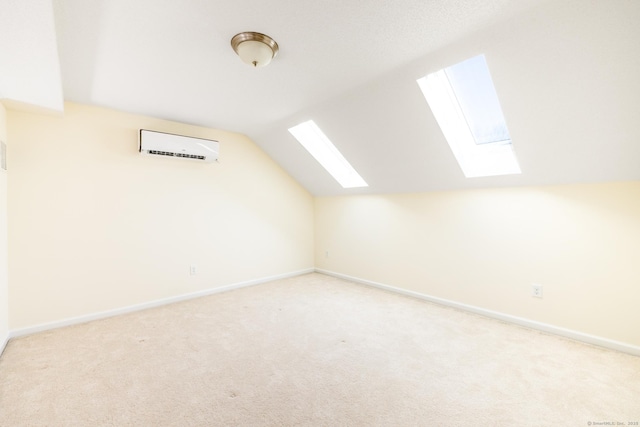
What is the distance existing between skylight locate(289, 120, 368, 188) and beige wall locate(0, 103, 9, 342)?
2.55m

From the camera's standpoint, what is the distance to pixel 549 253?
243cm

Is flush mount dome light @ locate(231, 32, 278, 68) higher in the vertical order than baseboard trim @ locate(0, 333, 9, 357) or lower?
higher

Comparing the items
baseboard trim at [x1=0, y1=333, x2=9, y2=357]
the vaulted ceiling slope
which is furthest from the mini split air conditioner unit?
baseboard trim at [x1=0, y1=333, x2=9, y2=357]

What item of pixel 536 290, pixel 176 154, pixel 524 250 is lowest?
pixel 536 290

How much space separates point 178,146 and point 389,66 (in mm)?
2384

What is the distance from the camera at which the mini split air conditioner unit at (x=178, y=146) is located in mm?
2934

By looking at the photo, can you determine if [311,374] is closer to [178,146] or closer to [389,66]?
[389,66]

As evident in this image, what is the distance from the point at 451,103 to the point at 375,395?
2356 millimetres

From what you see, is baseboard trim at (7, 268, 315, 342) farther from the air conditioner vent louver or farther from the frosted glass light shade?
the frosted glass light shade

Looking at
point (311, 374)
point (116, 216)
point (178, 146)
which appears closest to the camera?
point (311, 374)

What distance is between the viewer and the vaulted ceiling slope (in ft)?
4.76

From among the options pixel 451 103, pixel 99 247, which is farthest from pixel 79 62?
pixel 451 103

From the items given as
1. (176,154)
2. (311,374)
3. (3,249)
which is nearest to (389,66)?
(311,374)

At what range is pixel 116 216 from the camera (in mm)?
2904
